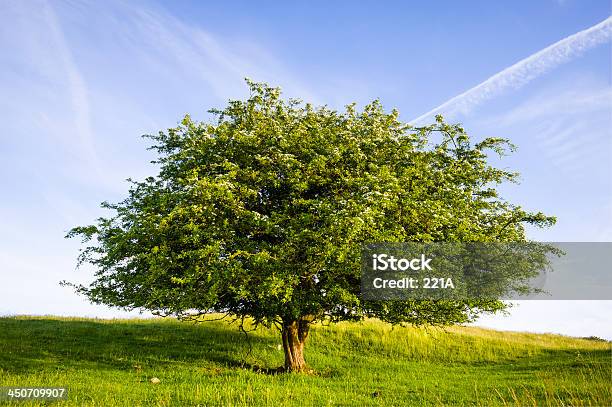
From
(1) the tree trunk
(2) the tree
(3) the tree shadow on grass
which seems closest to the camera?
(2) the tree

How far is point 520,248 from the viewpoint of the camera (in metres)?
26.9

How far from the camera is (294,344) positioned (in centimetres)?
2934

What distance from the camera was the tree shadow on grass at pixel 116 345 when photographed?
30141 mm

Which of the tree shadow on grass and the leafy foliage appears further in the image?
the tree shadow on grass

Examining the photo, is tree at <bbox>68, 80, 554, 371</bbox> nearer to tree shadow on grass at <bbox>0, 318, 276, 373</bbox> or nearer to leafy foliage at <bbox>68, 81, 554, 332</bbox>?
leafy foliage at <bbox>68, 81, 554, 332</bbox>

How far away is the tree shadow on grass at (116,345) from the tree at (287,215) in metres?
6.04

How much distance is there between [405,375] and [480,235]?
1079 cm

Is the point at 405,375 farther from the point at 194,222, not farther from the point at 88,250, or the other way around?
the point at 88,250

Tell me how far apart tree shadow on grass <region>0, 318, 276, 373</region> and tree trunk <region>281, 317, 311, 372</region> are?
9.39ft

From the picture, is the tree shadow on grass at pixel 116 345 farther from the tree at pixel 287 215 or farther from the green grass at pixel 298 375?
the tree at pixel 287 215

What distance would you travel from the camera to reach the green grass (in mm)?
22484

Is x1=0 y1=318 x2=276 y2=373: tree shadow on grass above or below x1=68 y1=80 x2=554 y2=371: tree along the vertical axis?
below

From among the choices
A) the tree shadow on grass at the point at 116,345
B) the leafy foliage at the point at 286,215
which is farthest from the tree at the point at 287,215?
the tree shadow on grass at the point at 116,345

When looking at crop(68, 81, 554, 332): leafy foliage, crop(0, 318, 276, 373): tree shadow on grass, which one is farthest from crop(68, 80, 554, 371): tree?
crop(0, 318, 276, 373): tree shadow on grass
